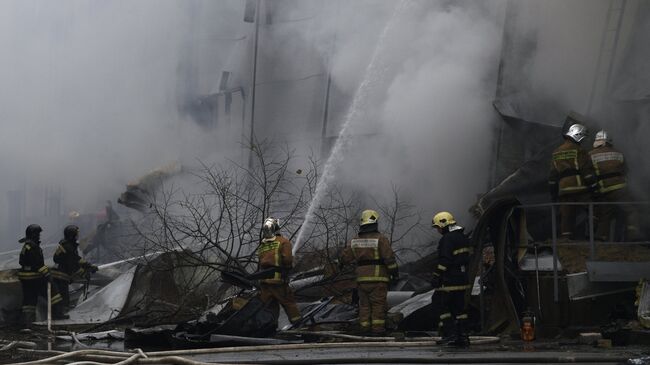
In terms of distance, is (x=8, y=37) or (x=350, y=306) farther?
(x=8, y=37)

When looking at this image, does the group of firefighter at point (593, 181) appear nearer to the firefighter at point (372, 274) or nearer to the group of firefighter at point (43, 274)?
the firefighter at point (372, 274)

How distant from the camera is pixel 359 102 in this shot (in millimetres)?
14969

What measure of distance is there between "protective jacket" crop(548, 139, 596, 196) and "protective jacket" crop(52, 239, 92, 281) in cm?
595

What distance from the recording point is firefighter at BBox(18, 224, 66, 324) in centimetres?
1211

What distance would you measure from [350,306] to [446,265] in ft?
6.15

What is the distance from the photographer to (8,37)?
22.8 metres

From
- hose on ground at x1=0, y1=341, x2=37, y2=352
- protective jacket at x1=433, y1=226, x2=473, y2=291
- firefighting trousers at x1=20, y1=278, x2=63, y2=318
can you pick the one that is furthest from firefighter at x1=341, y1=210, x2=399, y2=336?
firefighting trousers at x1=20, y1=278, x2=63, y2=318

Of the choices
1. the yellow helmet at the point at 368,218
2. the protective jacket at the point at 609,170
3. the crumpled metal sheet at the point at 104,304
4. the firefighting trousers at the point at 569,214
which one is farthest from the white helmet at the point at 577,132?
the crumpled metal sheet at the point at 104,304

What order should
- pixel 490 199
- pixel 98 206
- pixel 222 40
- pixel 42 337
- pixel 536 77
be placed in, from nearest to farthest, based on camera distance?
pixel 42 337
pixel 490 199
pixel 536 77
pixel 222 40
pixel 98 206

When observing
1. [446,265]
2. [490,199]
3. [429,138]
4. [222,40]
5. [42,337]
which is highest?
[222,40]

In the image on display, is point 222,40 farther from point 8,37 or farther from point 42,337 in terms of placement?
point 42,337

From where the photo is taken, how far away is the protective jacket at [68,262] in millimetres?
12766

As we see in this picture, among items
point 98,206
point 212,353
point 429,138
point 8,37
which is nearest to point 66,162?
point 98,206

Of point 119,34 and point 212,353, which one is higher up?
point 119,34
